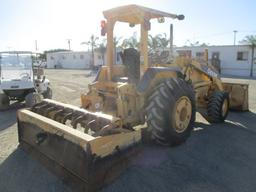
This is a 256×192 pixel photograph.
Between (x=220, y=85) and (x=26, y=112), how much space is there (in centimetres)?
549

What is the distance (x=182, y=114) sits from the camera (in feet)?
15.3

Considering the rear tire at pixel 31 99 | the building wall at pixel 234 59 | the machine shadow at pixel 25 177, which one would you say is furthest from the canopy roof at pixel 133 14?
the building wall at pixel 234 59

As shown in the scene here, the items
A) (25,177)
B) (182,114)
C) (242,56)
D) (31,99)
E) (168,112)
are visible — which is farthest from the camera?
(242,56)

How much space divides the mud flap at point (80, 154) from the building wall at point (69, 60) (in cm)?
3874

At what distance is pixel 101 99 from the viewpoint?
4977 mm

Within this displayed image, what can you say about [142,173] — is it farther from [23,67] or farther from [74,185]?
[23,67]

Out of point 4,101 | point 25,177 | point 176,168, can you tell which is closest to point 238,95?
point 176,168

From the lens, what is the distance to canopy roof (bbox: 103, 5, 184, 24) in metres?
4.30

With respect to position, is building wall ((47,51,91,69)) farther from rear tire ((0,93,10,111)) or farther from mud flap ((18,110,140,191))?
mud flap ((18,110,140,191))

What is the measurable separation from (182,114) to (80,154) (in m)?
2.31

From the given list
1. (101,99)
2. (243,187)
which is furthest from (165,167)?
(101,99)

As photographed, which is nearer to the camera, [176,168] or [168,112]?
[176,168]

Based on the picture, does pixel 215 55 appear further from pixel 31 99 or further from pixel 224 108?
pixel 31 99

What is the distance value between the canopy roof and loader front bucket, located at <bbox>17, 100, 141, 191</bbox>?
2.14 meters
